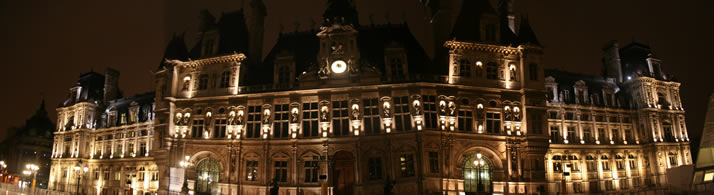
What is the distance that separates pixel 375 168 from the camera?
35.7 m

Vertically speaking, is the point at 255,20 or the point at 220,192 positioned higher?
the point at 255,20

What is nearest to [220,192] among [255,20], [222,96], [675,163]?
[222,96]

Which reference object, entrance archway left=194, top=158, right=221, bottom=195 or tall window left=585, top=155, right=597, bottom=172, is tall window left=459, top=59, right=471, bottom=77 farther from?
entrance archway left=194, top=158, right=221, bottom=195

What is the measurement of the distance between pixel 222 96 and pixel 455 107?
18.4m

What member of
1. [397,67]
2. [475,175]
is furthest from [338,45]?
[475,175]

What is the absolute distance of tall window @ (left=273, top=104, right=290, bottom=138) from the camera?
38.0 meters

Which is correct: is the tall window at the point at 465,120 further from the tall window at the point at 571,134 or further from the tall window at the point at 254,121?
the tall window at the point at 254,121

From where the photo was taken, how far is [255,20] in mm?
45281

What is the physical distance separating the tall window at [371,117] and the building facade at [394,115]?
3.1 inches

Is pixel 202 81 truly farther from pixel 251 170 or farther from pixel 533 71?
pixel 533 71

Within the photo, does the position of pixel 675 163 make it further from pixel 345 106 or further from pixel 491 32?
pixel 345 106

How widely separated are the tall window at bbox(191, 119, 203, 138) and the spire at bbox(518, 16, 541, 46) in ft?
86.3

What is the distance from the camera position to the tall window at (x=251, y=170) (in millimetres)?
37719

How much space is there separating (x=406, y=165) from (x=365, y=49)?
11143 millimetres
